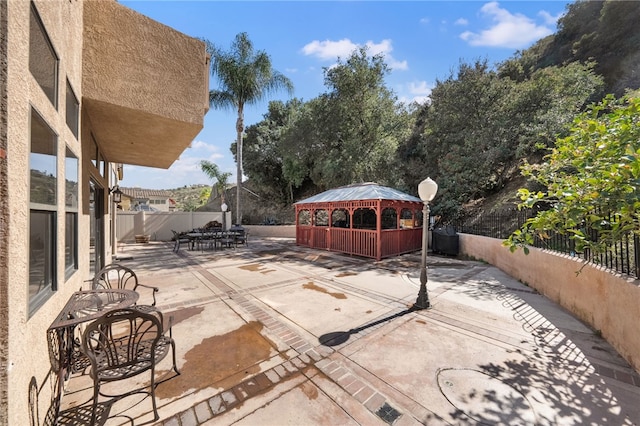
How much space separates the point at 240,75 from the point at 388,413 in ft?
62.1

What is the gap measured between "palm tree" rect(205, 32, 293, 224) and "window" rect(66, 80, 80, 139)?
14614mm

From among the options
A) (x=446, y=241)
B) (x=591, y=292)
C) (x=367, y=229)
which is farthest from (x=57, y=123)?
(x=446, y=241)

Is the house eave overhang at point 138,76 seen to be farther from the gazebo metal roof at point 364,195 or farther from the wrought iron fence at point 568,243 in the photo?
the gazebo metal roof at point 364,195

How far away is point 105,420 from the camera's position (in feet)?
7.91

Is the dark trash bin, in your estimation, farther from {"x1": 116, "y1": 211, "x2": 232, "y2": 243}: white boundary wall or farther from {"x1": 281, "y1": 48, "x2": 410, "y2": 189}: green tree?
{"x1": 116, "y1": 211, "x2": 232, "y2": 243}: white boundary wall

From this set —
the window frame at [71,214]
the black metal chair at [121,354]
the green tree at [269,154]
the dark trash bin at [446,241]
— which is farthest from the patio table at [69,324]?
the green tree at [269,154]

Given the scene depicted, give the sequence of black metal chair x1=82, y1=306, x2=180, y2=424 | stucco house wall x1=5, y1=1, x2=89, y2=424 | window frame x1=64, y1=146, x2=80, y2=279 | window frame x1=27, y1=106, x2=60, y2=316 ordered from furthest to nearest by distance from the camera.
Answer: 1. window frame x1=64, y1=146, x2=80, y2=279
2. black metal chair x1=82, y1=306, x2=180, y2=424
3. window frame x1=27, y1=106, x2=60, y2=316
4. stucco house wall x1=5, y1=1, x2=89, y2=424

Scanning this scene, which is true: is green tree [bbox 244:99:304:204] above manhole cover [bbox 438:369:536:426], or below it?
above

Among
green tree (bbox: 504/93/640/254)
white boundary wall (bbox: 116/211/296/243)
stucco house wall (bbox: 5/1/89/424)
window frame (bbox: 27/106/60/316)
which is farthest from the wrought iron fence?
white boundary wall (bbox: 116/211/296/243)

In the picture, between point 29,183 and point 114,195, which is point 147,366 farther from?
point 114,195

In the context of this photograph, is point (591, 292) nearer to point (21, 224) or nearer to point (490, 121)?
point (21, 224)

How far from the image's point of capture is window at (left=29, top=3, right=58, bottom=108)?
203 cm

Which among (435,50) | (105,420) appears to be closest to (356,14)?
(435,50)

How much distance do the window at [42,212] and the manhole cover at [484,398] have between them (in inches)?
155
